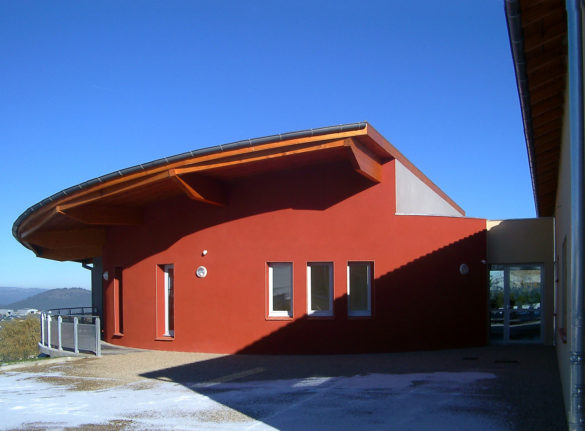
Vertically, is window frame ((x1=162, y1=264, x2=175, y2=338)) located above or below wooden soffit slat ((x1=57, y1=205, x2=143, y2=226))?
below

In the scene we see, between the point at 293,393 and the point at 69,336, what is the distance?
308 inches

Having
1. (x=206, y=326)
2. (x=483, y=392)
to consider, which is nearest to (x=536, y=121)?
(x=483, y=392)

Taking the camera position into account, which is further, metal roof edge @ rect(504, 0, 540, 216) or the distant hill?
the distant hill

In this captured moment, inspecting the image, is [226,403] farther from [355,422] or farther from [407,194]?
[407,194]

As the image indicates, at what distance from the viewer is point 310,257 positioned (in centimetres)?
1391

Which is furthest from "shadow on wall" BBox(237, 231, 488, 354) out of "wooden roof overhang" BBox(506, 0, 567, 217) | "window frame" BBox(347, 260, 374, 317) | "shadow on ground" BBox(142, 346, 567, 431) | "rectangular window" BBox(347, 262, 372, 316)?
"wooden roof overhang" BBox(506, 0, 567, 217)

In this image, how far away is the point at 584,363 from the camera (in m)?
3.65

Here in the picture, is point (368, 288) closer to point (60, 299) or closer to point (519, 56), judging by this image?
point (519, 56)

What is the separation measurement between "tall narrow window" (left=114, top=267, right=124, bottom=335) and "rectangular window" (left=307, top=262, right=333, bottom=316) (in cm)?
544

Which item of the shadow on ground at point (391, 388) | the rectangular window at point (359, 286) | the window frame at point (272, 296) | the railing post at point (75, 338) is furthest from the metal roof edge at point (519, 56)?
the railing post at point (75, 338)

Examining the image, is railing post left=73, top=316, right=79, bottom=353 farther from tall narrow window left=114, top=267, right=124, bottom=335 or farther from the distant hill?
the distant hill

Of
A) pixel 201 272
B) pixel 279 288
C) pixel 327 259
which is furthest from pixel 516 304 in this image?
pixel 201 272

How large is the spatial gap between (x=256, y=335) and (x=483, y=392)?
6.37m

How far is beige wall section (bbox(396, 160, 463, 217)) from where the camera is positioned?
14570mm
